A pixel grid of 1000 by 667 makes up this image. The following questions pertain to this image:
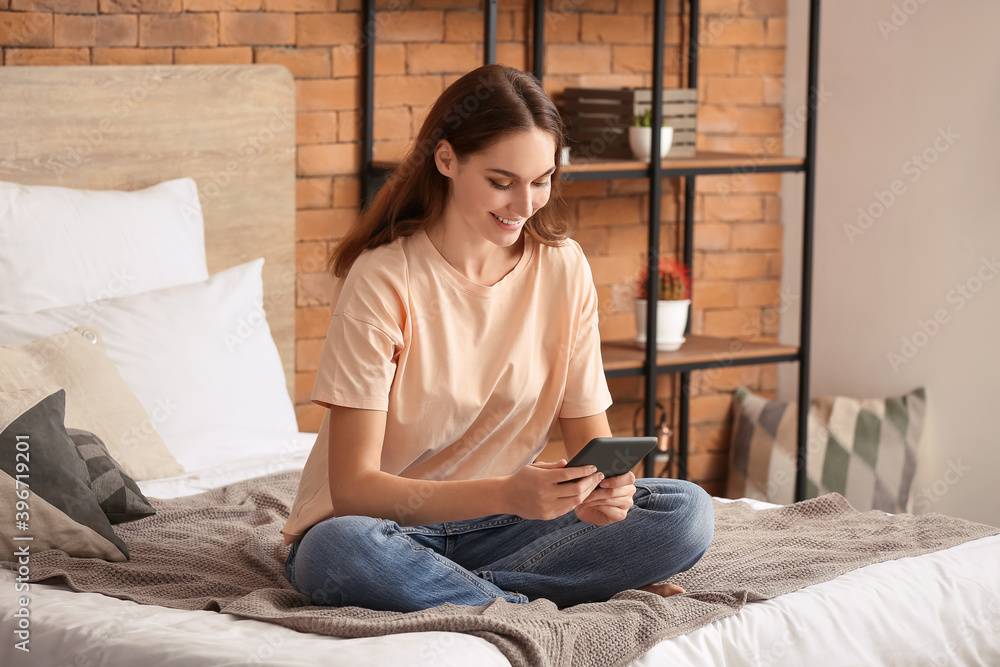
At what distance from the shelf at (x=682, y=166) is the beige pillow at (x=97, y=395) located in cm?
94

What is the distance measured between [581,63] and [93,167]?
1.34 m

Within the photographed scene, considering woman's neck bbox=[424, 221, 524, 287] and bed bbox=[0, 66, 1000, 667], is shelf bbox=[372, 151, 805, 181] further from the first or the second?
woman's neck bbox=[424, 221, 524, 287]

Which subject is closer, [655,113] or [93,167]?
[93,167]

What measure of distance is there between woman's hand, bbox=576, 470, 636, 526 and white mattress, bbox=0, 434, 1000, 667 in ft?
0.57

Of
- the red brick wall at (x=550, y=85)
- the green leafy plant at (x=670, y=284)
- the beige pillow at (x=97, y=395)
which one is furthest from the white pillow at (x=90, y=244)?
the green leafy plant at (x=670, y=284)

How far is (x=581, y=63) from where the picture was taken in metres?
3.09

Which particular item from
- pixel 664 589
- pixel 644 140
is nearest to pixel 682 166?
pixel 644 140

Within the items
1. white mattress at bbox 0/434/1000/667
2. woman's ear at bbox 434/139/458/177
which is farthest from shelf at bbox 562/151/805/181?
white mattress at bbox 0/434/1000/667

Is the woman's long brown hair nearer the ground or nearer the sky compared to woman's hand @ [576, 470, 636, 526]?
nearer the sky

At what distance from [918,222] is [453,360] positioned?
191 centimetres

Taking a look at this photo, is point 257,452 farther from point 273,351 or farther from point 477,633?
point 477,633

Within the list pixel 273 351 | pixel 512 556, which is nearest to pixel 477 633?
pixel 512 556

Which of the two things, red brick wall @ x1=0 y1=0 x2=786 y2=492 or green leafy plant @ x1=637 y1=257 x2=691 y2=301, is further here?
green leafy plant @ x1=637 y1=257 x2=691 y2=301

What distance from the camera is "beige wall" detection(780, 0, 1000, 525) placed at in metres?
2.88
